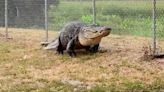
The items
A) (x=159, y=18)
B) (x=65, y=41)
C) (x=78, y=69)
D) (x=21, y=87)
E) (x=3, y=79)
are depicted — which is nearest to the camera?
(x=21, y=87)

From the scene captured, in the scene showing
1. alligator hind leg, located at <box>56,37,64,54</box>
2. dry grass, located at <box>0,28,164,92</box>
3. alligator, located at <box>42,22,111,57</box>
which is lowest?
dry grass, located at <box>0,28,164,92</box>

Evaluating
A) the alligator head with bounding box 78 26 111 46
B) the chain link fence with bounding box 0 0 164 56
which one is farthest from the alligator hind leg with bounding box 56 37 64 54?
the chain link fence with bounding box 0 0 164 56

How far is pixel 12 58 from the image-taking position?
11648mm

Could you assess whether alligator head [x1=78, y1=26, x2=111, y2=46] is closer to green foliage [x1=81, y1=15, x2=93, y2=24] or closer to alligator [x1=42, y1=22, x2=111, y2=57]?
alligator [x1=42, y1=22, x2=111, y2=57]

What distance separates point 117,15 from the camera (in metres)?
14.1

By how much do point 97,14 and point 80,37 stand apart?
3455mm

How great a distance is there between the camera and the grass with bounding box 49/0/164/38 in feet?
44.4

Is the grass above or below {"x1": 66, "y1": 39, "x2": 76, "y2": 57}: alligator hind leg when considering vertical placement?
above

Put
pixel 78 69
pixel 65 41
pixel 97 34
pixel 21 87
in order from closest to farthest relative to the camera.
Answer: pixel 21 87 → pixel 78 69 → pixel 97 34 → pixel 65 41

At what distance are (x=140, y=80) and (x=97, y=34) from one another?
2510 mm

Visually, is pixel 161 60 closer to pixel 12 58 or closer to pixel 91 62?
pixel 91 62

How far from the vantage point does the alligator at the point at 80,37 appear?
11109mm

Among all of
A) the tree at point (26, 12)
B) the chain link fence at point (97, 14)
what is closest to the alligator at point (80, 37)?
the chain link fence at point (97, 14)

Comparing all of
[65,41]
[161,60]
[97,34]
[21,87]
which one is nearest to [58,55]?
[65,41]
